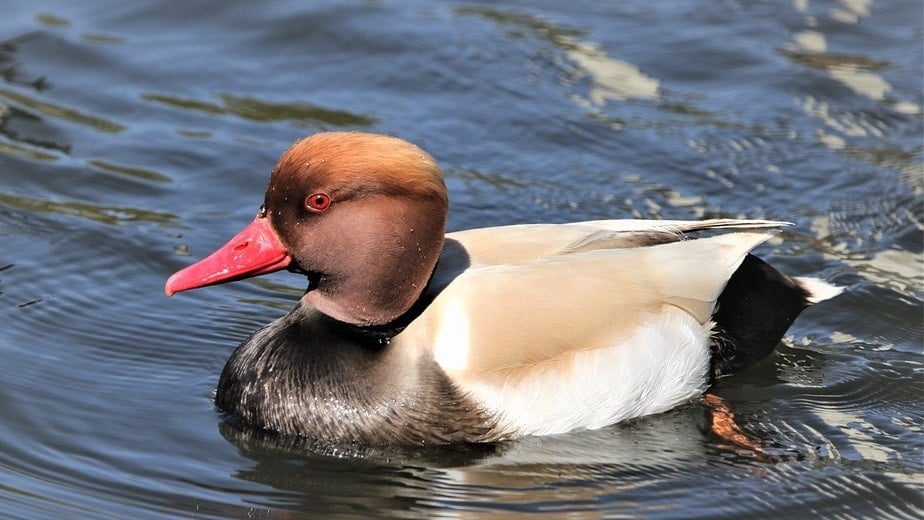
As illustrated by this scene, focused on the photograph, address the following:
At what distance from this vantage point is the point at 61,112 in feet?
26.7

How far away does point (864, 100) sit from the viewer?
339 inches

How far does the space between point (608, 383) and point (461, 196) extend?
2543 millimetres

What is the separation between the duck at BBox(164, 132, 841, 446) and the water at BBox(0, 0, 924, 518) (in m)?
0.14

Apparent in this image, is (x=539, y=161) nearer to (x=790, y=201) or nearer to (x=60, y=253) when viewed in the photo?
(x=790, y=201)

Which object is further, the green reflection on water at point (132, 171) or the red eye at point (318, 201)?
the green reflection on water at point (132, 171)

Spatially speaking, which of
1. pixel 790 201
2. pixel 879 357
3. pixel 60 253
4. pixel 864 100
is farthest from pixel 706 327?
pixel 864 100

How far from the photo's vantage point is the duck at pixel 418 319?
15.9 feet

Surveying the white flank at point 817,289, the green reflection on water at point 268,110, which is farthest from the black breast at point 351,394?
the green reflection on water at point 268,110

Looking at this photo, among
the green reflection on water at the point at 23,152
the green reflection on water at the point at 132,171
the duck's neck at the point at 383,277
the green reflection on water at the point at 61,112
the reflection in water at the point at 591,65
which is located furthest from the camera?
the reflection in water at the point at 591,65

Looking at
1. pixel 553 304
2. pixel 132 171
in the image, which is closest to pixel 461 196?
pixel 132 171

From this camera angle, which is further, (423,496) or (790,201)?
(790,201)

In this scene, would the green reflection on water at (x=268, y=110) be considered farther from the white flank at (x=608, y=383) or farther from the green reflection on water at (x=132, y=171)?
the white flank at (x=608, y=383)

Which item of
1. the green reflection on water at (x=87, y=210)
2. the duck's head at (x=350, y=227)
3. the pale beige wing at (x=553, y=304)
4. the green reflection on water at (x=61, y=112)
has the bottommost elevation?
the green reflection on water at (x=87, y=210)

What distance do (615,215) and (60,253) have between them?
2.76m
